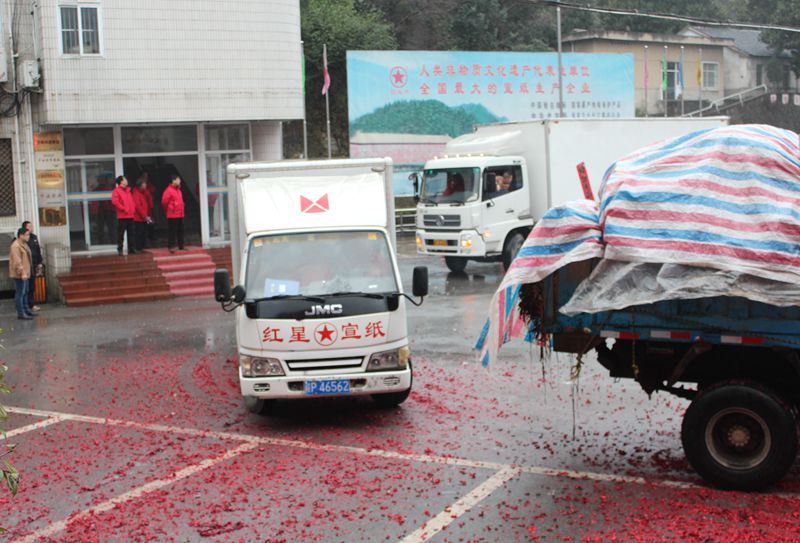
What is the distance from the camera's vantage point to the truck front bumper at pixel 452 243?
76.8ft

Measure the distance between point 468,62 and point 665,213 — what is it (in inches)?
1087

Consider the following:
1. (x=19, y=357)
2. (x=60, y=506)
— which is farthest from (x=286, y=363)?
(x=19, y=357)

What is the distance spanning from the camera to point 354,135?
33.4m

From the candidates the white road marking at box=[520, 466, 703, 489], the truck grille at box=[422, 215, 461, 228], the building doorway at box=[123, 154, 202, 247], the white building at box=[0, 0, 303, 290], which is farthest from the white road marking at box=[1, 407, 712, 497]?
the truck grille at box=[422, 215, 461, 228]

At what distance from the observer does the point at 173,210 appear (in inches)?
917

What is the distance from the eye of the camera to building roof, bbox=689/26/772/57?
197ft

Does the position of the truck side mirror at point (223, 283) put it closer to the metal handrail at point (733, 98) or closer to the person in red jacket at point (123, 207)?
the person in red jacket at point (123, 207)

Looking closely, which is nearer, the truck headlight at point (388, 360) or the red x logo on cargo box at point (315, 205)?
the truck headlight at point (388, 360)

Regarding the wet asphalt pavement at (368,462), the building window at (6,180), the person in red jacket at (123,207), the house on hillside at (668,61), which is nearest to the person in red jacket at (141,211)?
the person in red jacket at (123,207)

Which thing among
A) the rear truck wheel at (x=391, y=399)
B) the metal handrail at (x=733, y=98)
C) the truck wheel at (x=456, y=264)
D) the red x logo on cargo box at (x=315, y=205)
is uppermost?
the metal handrail at (x=733, y=98)

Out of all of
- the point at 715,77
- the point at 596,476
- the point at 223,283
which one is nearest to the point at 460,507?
the point at 596,476

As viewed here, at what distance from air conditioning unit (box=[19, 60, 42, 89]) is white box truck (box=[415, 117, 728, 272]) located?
9.13 m

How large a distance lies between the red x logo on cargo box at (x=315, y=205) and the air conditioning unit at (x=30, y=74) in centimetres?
1238

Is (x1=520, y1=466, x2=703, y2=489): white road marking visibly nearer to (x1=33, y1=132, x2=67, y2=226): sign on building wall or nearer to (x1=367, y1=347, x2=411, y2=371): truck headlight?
(x1=367, y1=347, x2=411, y2=371): truck headlight
